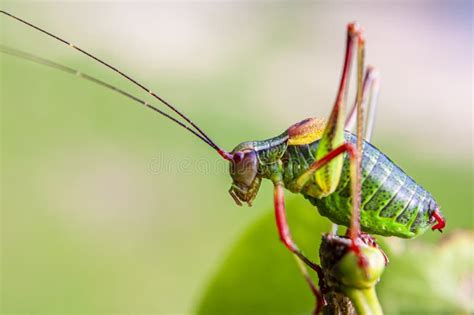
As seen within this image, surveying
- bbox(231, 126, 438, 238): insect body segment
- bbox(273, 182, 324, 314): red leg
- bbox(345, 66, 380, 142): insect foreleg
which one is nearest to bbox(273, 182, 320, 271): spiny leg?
bbox(273, 182, 324, 314): red leg

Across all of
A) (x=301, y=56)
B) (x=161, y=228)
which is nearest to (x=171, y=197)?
(x=161, y=228)

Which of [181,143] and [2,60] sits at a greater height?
[2,60]

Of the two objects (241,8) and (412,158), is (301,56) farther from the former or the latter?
(412,158)

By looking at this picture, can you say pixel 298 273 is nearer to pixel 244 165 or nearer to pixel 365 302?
pixel 244 165

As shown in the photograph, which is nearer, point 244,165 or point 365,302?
point 365,302

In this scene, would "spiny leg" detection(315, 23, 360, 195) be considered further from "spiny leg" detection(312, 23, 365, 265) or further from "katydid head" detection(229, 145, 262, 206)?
"katydid head" detection(229, 145, 262, 206)

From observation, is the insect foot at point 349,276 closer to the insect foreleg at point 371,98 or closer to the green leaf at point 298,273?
the green leaf at point 298,273

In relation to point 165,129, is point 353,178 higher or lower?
lower

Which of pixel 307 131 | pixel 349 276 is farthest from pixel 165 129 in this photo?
pixel 349 276
